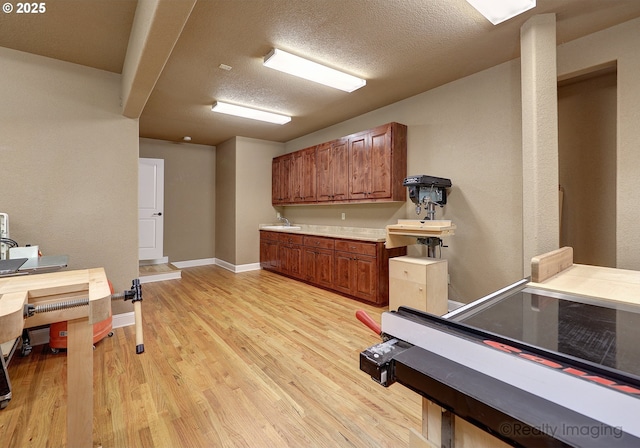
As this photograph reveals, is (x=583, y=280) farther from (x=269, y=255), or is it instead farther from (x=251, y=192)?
(x=251, y=192)

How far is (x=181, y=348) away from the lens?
102 inches

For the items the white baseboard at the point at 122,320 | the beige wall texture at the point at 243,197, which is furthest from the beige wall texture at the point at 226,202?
the white baseboard at the point at 122,320

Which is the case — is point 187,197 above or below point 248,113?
below

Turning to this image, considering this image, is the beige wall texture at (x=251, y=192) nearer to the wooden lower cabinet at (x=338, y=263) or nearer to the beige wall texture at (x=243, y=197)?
the beige wall texture at (x=243, y=197)

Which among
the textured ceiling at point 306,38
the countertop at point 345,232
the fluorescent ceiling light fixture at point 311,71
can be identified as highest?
the textured ceiling at point 306,38

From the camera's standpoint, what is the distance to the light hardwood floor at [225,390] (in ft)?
5.22

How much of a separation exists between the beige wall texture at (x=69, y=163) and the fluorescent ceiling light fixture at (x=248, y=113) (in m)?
1.23

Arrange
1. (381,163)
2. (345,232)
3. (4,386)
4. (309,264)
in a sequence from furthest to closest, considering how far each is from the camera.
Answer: (345,232) → (309,264) → (381,163) → (4,386)

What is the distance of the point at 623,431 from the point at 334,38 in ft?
9.41

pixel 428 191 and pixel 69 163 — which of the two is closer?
pixel 69 163

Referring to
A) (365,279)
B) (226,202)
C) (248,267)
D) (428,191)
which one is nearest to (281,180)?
(226,202)

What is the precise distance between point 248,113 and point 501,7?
3282mm

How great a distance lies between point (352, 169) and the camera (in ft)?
14.7

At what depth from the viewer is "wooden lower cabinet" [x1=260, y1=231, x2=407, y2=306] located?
3764 mm
